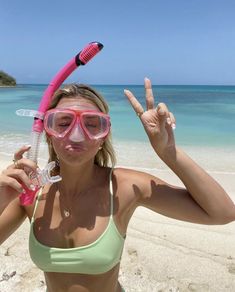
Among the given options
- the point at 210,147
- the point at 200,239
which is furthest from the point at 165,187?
the point at 210,147

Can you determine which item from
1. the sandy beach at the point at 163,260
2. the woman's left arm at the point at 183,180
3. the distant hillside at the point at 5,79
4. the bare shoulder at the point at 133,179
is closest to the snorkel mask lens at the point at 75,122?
the woman's left arm at the point at 183,180

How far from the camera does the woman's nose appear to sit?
1.65 meters

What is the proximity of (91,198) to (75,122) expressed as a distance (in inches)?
17.2

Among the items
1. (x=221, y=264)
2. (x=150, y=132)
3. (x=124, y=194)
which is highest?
(x=150, y=132)

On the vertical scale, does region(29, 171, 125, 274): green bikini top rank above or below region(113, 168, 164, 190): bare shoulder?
below

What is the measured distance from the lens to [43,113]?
68.8 inches

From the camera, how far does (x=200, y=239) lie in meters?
3.84

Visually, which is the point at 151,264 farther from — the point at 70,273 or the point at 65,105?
the point at 65,105

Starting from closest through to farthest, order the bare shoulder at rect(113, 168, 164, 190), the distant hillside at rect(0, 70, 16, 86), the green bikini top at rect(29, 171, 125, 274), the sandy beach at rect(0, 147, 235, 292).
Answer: the green bikini top at rect(29, 171, 125, 274), the bare shoulder at rect(113, 168, 164, 190), the sandy beach at rect(0, 147, 235, 292), the distant hillside at rect(0, 70, 16, 86)

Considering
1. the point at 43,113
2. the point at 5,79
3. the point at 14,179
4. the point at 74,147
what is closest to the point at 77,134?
the point at 74,147

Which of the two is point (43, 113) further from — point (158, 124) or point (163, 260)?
point (163, 260)

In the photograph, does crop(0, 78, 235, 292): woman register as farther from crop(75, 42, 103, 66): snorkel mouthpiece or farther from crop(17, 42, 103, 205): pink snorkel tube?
crop(75, 42, 103, 66): snorkel mouthpiece

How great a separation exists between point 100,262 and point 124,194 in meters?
0.35

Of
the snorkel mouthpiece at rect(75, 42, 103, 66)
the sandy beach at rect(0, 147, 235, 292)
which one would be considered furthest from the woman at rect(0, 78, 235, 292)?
the sandy beach at rect(0, 147, 235, 292)
